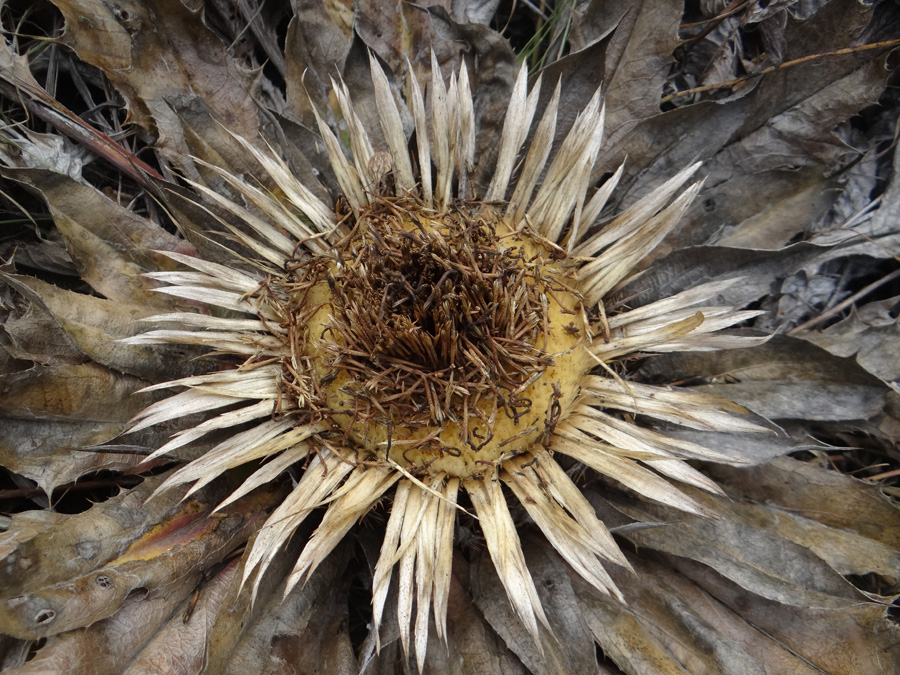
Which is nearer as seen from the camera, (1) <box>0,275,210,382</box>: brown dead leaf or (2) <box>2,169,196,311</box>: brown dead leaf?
(1) <box>0,275,210,382</box>: brown dead leaf

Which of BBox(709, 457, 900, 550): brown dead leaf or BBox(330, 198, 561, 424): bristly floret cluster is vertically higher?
BBox(330, 198, 561, 424): bristly floret cluster

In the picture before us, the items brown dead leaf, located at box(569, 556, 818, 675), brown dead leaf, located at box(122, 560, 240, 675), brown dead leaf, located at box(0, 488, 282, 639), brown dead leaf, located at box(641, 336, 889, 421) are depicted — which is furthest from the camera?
brown dead leaf, located at box(641, 336, 889, 421)

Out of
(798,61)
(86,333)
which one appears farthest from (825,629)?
(86,333)

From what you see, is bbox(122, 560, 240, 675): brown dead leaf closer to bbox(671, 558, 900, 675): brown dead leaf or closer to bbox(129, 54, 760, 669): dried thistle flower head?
bbox(129, 54, 760, 669): dried thistle flower head

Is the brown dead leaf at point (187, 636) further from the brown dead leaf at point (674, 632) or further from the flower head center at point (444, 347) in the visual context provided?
the brown dead leaf at point (674, 632)

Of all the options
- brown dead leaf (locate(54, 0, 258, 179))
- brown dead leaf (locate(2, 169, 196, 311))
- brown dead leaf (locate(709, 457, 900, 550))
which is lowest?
brown dead leaf (locate(709, 457, 900, 550))

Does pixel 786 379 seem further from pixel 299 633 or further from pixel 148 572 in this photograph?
pixel 148 572

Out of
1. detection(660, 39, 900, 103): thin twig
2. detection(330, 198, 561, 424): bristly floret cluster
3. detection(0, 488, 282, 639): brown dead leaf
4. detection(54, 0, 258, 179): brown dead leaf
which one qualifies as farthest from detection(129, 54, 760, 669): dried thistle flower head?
detection(660, 39, 900, 103): thin twig

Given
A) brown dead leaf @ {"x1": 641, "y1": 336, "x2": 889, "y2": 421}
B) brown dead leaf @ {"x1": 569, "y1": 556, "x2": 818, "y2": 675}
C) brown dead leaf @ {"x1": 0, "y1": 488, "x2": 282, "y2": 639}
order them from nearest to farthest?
1. brown dead leaf @ {"x1": 0, "y1": 488, "x2": 282, "y2": 639}
2. brown dead leaf @ {"x1": 569, "y1": 556, "x2": 818, "y2": 675}
3. brown dead leaf @ {"x1": 641, "y1": 336, "x2": 889, "y2": 421}

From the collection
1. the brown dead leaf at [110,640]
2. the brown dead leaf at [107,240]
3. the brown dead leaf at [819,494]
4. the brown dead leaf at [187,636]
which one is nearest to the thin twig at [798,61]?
the brown dead leaf at [819,494]
